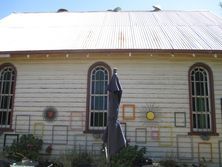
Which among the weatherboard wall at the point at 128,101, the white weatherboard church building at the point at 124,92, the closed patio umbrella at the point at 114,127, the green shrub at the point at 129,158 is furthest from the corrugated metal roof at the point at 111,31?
the closed patio umbrella at the point at 114,127

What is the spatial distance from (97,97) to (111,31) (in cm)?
360

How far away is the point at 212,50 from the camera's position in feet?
39.8

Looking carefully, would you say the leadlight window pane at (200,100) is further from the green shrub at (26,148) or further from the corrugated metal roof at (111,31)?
the green shrub at (26,148)

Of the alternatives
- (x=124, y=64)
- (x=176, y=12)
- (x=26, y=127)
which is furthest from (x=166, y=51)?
(x=176, y=12)

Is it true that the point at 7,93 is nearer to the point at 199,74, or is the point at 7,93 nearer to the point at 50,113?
the point at 50,113

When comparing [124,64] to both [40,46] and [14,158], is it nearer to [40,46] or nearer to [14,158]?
[40,46]

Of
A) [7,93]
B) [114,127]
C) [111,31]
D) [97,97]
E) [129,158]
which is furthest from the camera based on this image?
[111,31]

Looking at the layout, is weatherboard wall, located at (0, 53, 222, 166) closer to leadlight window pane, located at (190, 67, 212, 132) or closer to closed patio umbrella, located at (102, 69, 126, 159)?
leadlight window pane, located at (190, 67, 212, 132)

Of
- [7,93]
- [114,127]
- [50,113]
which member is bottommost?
[114,127]

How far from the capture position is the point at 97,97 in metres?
12.7

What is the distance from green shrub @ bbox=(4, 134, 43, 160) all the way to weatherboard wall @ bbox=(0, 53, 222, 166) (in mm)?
440

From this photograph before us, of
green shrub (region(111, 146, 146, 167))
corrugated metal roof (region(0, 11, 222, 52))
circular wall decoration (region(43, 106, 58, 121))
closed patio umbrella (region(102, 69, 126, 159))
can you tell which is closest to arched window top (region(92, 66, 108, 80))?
corrugated metal roof (region(0, 11, 222, 52))

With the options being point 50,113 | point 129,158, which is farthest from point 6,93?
point 129,158

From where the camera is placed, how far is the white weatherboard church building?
12.1 metres
